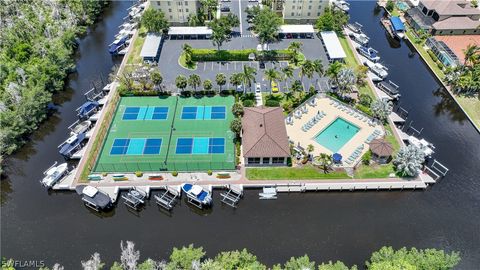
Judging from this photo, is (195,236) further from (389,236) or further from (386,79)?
(386,79)

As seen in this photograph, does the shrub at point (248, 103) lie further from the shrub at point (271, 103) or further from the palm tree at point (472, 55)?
the palm tree at point (472, 55)

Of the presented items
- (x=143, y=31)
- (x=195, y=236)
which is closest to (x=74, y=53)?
(x=143, y=31)

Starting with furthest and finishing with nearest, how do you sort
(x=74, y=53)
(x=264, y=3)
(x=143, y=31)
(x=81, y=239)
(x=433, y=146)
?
(x=264, y=3)
(x=143, y=31)
(x=74, y=53)
(x=433, y=146)
(x=81, y=239)

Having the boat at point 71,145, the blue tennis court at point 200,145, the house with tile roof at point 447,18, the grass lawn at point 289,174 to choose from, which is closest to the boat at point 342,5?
the house with tile roof at point 447,18

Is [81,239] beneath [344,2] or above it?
beneath

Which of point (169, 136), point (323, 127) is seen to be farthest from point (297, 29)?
point (169, 136)

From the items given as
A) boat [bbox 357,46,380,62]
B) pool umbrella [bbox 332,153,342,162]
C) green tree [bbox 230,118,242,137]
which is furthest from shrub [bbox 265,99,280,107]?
boat [bbox 357,46,380,62]
